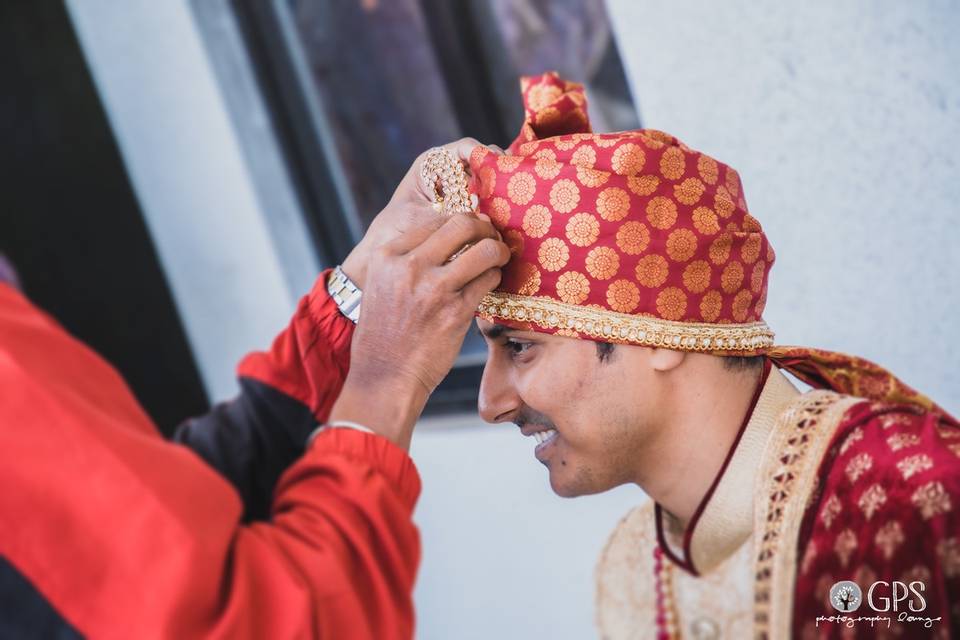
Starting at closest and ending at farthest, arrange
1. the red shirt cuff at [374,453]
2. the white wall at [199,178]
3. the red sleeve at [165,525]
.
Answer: the red sleeve at [165,525] → the red shirt cuff at [374,453] → the white wall at [199,178]

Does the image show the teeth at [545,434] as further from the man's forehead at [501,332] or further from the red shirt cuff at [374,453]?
the red shirt cuff at [374,453]

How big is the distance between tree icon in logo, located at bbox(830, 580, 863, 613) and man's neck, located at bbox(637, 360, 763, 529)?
0.27 m

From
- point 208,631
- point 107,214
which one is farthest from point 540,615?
point 107,214

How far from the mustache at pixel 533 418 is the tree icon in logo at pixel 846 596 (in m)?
0.48

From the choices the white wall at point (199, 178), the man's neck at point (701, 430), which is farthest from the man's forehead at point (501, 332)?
the white wall at point (199, 178)

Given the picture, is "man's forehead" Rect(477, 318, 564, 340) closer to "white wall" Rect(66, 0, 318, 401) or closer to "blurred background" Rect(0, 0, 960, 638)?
"blurred background" Rect(0, 0, 960, 638)

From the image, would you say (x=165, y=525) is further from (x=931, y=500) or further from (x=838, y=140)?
(x=838, y=140)

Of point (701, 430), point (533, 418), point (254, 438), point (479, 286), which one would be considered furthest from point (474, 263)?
point (254, 438)

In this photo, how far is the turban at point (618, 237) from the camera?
4.74 feet

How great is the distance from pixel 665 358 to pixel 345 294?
1.89ft

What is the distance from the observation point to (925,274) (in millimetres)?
1945

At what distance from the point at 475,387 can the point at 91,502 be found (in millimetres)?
2118

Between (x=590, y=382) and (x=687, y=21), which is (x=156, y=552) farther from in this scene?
(x=687, y=21)

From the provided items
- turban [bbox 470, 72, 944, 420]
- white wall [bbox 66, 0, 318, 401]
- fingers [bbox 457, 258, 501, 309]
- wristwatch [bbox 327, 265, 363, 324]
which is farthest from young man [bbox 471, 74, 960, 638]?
white wall [bbox 66, 0, 318, 401]
